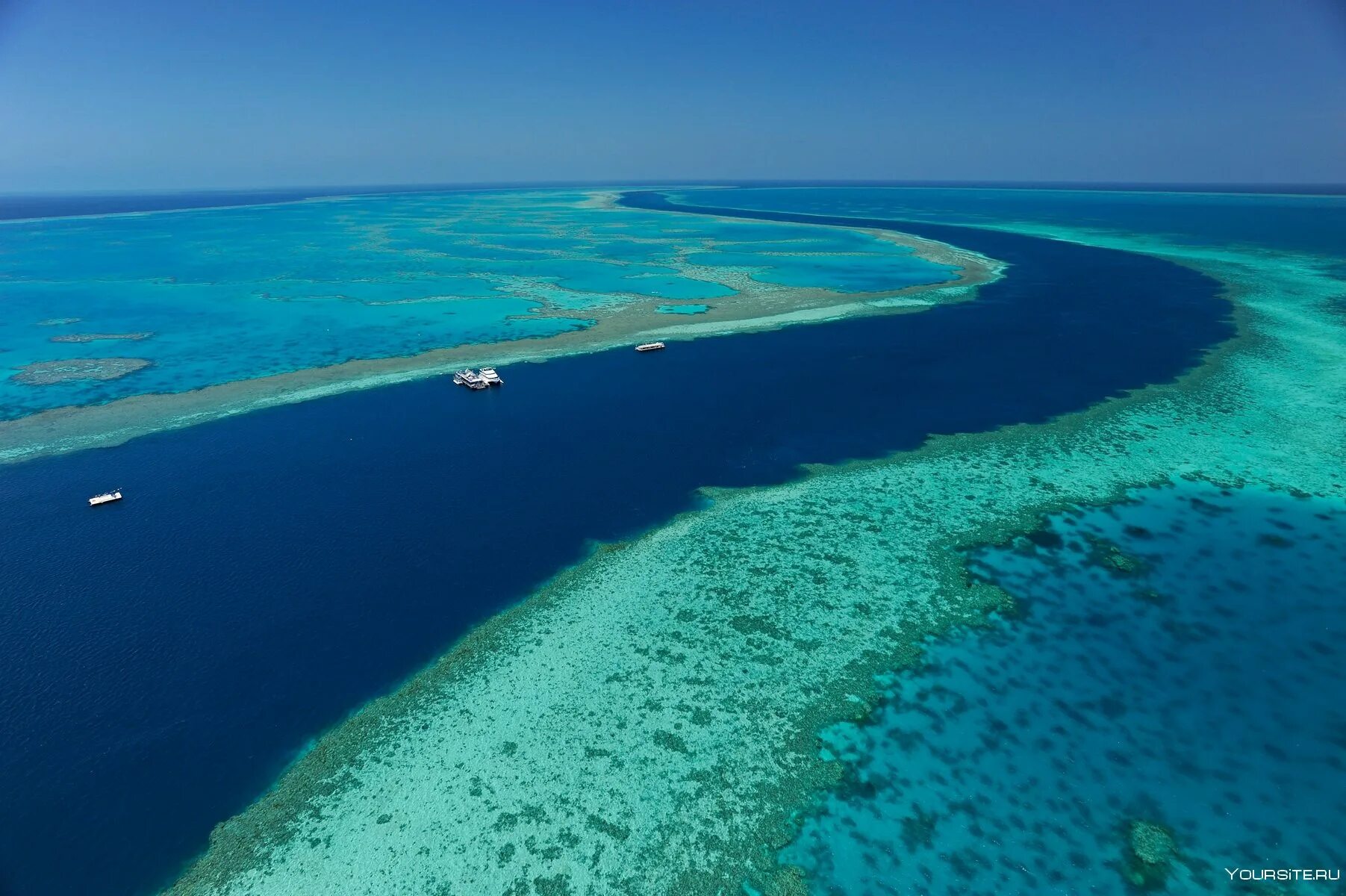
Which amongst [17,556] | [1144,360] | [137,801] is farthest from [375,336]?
[1144,360]

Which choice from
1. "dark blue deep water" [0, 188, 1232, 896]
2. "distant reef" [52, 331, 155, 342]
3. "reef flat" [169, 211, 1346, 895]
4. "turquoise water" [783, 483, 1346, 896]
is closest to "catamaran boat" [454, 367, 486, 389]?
"dark blue deep water" [0, 188, 1232, 896]

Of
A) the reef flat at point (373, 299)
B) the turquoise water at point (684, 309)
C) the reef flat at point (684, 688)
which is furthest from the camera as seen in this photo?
the turquoise water at point (684, 309)

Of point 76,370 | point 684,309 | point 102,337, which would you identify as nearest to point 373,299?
point 102,337

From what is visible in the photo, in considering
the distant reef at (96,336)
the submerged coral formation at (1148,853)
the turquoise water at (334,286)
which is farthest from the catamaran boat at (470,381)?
the submerged coral formation at (1148,853)

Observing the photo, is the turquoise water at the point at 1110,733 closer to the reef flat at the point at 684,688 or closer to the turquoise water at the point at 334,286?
the reef flat at the point at 684,688

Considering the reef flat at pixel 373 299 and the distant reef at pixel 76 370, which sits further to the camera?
the distant reef at pixel 76 370
